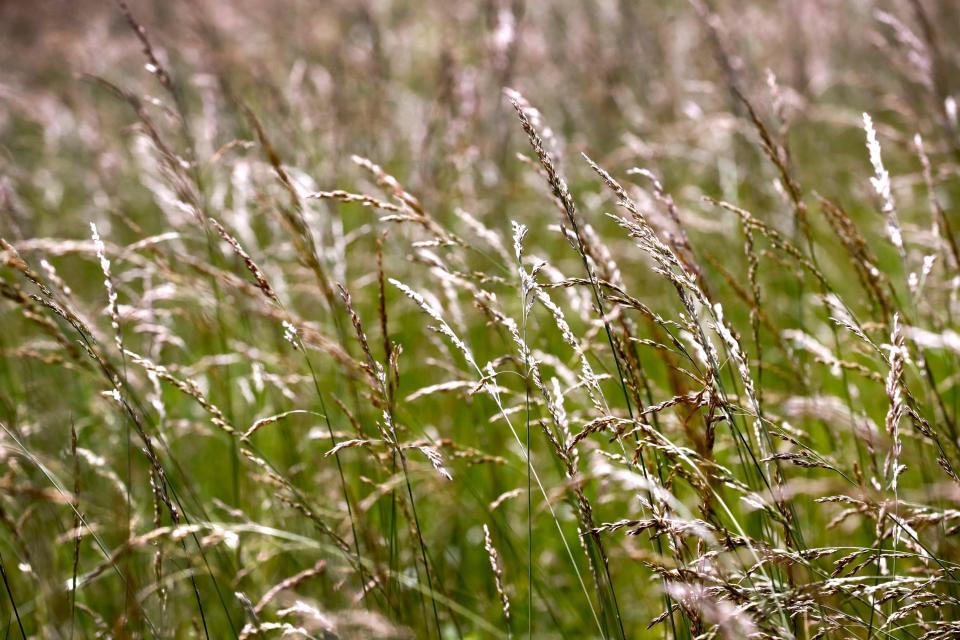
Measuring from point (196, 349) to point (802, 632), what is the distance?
2687mm

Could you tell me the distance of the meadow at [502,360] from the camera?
118 centimetres

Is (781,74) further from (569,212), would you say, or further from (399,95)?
(569,212)

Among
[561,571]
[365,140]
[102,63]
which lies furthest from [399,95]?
[561,571]

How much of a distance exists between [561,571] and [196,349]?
6.42 ft

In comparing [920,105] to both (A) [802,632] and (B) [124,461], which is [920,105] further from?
(B) [124,461]

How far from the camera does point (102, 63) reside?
17.6ft

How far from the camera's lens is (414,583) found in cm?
143

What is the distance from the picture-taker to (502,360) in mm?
1382

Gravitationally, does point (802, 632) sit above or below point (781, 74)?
below

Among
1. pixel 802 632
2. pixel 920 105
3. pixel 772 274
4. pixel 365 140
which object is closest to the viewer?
pixel 802 632

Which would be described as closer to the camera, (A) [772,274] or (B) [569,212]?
(B) [569,212]

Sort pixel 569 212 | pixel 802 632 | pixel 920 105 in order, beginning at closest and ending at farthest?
1. pixel 569 212
2. pixel 802 632
3. pixel 920 105

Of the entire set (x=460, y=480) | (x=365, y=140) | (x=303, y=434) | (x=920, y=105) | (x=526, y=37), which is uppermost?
(x=526, y=37)

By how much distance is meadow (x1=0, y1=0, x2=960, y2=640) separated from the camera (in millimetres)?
1182
